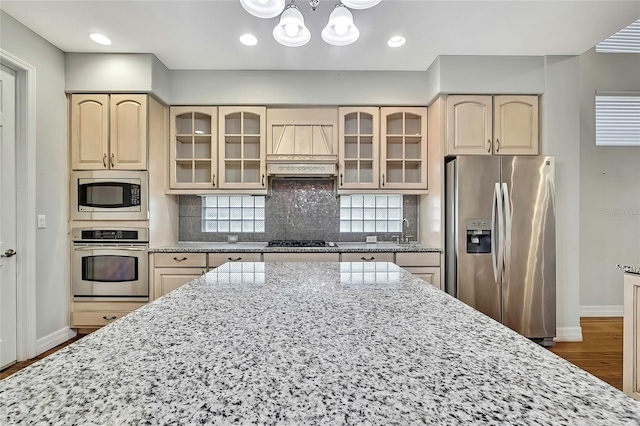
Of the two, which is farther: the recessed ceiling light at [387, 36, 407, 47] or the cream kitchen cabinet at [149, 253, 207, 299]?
the cream kitchen cabinet at [149, 253, 207, 299]

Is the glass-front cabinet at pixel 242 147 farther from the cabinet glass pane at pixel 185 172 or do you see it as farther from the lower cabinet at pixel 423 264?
the lower cabinet at pixel 423 264

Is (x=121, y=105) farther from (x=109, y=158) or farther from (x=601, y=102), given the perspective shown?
(x=601, y=102)

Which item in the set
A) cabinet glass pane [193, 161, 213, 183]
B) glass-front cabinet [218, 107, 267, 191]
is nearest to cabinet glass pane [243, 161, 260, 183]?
glass-front cabinet [218, 107, 267, 191]

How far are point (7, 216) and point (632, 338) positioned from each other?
4438mm

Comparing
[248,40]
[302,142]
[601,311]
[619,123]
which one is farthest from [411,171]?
[601,311]

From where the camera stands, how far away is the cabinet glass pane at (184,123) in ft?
10.9

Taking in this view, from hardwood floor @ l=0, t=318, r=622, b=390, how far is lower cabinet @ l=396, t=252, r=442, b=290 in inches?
46.4

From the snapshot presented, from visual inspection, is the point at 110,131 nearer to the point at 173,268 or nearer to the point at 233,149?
the point at 233,149

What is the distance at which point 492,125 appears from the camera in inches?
119

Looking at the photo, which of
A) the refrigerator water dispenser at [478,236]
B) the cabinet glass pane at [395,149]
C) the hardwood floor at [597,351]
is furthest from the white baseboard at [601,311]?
the cabinet glass pane at [395,149]

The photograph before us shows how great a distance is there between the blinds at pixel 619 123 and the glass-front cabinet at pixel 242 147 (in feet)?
13.4

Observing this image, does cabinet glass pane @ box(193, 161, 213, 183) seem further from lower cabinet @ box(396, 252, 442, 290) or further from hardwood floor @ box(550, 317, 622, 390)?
hardwood floor @ box(550, 317, 622, 390)

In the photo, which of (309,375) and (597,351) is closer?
(309,375)

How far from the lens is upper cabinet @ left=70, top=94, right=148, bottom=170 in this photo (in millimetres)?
2932
